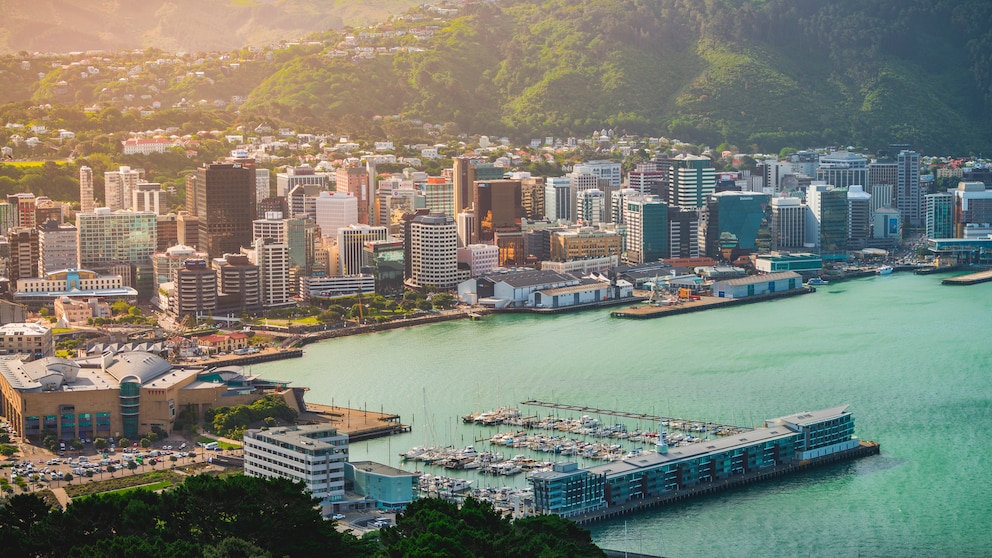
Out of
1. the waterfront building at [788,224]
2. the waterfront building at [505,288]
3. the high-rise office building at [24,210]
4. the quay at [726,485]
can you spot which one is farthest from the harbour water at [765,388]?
the high-rise office building at [24,210]

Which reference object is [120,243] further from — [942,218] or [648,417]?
[942,218]

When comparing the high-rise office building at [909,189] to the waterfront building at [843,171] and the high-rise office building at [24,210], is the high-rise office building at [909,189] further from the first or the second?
the high-rise office building at [24,210]

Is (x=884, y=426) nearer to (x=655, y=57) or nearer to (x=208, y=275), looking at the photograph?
(x=208, y=275)

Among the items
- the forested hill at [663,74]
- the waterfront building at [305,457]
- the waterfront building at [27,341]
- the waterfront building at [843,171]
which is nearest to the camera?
the waterfront building at [305,457]

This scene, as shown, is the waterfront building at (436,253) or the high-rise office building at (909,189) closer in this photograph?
the waterfront building at (436,253)

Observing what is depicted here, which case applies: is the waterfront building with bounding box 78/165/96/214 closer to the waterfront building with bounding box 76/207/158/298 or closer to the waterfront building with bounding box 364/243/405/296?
the waterfront building with bounding box 76/207/158/298

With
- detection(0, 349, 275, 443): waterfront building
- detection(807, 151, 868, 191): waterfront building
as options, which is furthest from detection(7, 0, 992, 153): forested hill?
detection(0, 349, 275, 443): waterfront building
